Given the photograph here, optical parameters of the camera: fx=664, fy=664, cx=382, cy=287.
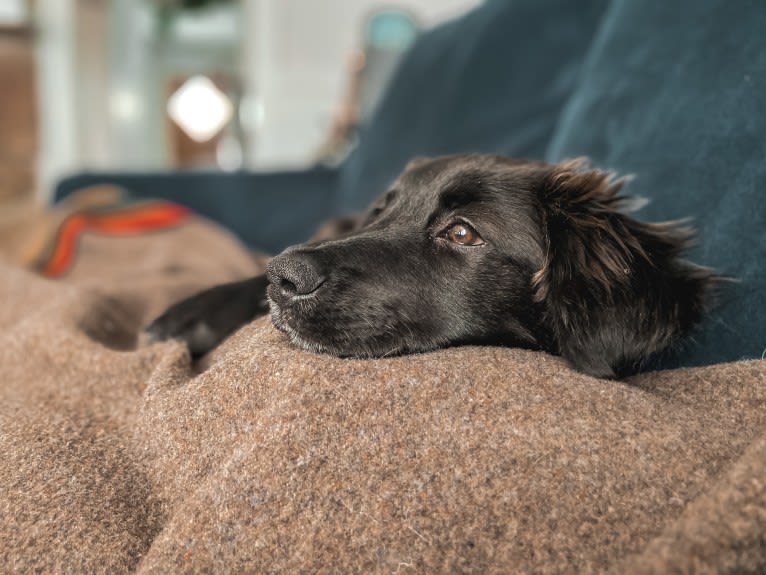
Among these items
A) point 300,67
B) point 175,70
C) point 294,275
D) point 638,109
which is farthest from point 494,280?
point 175,70

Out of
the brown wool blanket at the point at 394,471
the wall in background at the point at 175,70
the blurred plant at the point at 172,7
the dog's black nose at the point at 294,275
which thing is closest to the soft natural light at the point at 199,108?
the wall in background at the point at 175,70

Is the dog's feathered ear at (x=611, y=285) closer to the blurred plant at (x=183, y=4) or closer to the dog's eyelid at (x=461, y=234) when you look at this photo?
the dog's eyelid at (x=461, y=234)

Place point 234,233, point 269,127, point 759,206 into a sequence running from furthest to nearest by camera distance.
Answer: point 269,127
point 234,233
point 759,206

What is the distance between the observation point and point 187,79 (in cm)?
1059

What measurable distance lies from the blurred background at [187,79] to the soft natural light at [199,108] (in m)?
0.02

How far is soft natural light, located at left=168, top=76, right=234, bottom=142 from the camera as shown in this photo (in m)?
10.6

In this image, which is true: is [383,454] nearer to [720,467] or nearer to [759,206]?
[720,467]

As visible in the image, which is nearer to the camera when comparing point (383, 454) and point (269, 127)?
point (383, 454)

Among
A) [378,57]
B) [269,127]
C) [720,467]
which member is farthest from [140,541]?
[269,127]

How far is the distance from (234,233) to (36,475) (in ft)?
8.39

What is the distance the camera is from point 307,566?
675 millimetres

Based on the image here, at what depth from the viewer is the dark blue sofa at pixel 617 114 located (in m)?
1.09

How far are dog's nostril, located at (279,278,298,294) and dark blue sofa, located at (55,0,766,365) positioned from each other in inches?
25.9

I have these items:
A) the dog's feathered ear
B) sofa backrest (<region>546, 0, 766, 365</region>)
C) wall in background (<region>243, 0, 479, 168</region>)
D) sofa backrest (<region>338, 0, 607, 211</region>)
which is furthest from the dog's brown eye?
wall in background (<region>243, 0, 479, 168</region>)
